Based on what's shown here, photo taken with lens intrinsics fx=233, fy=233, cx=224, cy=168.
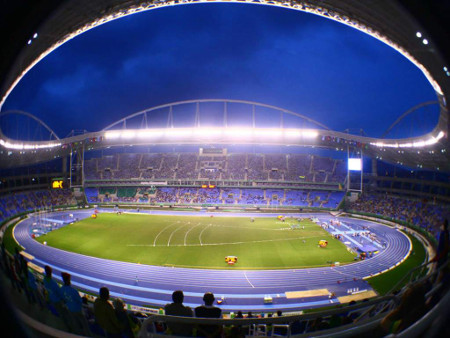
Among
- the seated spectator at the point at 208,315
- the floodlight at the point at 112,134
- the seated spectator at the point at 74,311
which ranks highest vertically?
the floodlight at the point at 112,134

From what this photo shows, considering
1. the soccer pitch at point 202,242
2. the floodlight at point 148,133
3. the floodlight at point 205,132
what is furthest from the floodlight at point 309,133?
the floodlight at point 148,133

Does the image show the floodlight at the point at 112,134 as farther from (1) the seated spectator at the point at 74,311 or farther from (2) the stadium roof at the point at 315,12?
(1) the seated spectator at the point at 74,311

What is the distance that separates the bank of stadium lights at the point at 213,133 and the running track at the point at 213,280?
23.1 metres

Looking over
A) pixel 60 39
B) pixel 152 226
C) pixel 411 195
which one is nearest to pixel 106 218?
pixel 152 226

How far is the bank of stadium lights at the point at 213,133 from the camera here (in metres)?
37.2

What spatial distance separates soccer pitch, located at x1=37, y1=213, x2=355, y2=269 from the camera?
1650 cm

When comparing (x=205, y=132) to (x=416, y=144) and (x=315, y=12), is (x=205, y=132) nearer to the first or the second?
(x=416, y=144)

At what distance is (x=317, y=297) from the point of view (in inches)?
462

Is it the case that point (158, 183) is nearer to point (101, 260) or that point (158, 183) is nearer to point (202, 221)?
point (202, 221)

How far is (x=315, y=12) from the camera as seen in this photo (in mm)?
10711

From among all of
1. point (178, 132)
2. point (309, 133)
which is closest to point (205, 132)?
point (178, 132)

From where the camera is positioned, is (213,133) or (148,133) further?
(148,133)

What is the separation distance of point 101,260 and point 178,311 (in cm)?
1634

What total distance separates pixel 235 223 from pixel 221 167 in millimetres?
18239
